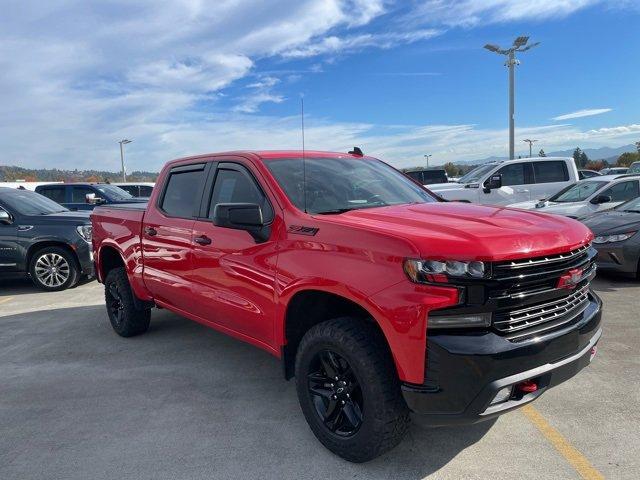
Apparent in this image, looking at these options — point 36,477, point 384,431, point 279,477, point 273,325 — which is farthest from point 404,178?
point 36,477

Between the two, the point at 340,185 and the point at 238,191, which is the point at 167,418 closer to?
the point at 238,191

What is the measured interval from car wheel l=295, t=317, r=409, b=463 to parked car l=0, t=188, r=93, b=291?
6.49 m

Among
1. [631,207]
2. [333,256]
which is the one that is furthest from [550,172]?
[333,256]

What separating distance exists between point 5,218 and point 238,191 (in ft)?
20.3

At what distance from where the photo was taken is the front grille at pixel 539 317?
251 centimetres

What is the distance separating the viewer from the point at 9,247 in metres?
8.06

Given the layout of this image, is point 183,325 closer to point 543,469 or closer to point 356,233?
point 356,233

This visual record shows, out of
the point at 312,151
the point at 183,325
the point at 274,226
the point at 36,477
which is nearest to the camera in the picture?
the point at 36,477

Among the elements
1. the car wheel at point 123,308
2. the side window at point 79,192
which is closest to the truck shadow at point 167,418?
the car wheel at point 123,308

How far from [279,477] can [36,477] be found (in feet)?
4.75

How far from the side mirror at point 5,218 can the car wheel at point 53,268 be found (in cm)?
67

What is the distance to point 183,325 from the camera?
→ 19.5ft

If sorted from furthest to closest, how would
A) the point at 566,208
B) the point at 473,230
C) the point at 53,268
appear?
the point at 566,208
the point at 53,268
the point at 473,230

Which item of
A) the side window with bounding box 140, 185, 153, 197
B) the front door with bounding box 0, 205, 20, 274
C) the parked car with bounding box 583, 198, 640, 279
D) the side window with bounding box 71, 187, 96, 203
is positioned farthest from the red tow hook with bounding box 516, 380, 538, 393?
the side window with bounding box 140, 185, 153, 197
